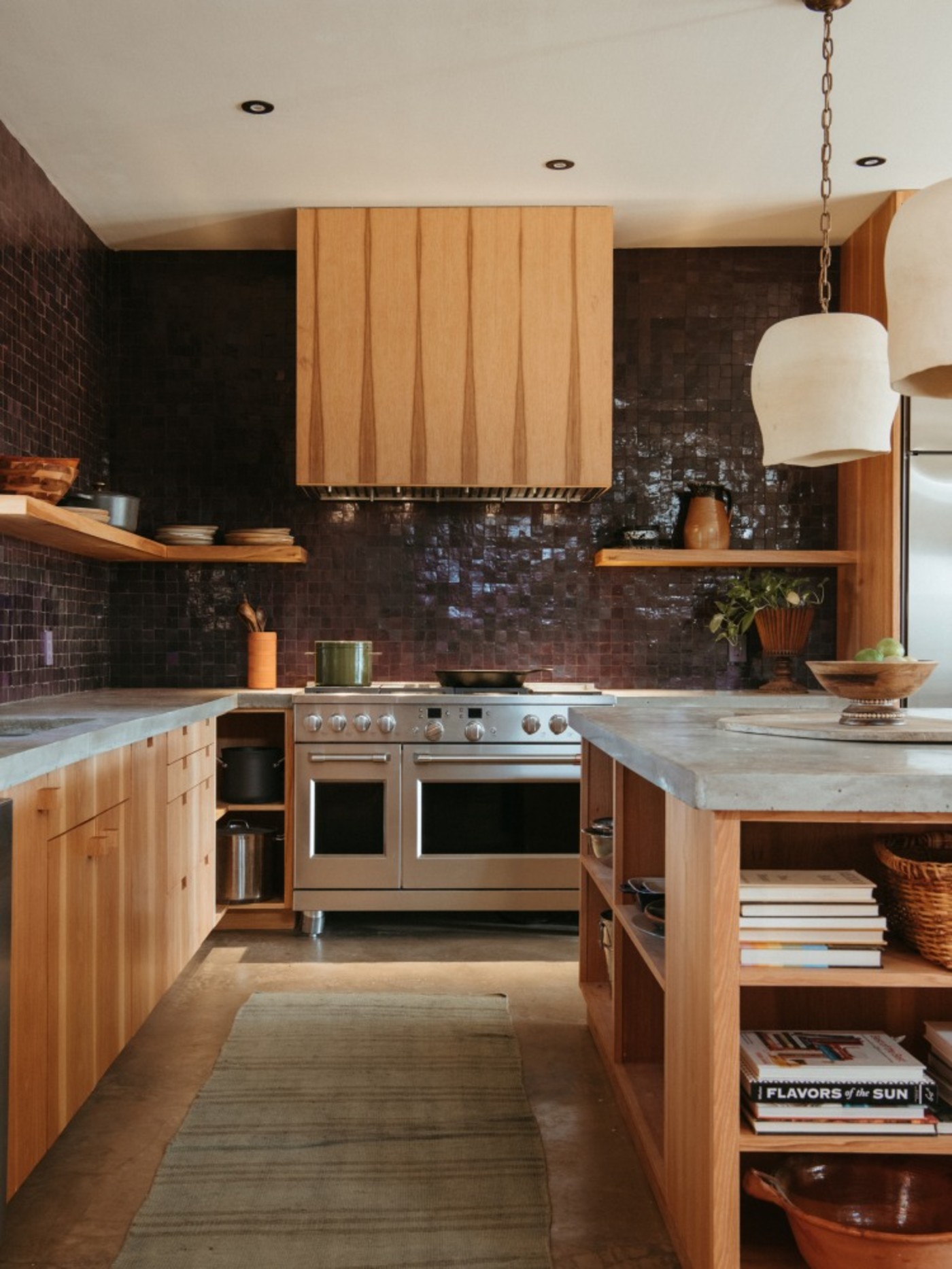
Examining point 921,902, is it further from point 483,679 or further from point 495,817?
point 483,679

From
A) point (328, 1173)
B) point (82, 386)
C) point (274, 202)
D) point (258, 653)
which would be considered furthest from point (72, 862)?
point (274, 202)

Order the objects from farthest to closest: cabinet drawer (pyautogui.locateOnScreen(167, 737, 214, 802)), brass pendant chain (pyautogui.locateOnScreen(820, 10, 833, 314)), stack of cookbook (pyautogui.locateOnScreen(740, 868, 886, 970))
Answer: cabinet drawer (pyautogui.locateOnScreen(167, 737, 214, 802)), brass pendant chain (pyautogui.locateOnScreen(820, 10, 833, 314)), stack of cookbook (pyautogui.locateOnScreen(740, 868, 886, 970))

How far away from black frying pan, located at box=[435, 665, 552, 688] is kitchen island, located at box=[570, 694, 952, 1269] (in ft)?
6.17

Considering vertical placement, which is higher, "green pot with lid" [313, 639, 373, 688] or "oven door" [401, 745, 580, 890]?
"green pot with lid" [313, 639, 373, 688]

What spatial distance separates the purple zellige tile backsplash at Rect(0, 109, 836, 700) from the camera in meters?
4.83

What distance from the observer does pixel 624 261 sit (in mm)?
4871

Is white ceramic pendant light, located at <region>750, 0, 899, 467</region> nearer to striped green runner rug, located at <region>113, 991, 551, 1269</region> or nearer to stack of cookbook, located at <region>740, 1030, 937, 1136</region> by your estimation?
stack of cookbook, located at <region>740, 1030, 937, 1136</region>

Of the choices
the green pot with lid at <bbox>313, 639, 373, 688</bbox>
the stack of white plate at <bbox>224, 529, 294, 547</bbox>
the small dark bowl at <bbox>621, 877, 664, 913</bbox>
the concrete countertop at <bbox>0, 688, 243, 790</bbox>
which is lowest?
the small dark bowl at <bbox>621, 877, 664, 913</bbox>

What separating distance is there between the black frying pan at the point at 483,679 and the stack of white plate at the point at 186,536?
117 centimetres

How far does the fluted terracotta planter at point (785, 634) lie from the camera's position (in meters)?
4.61

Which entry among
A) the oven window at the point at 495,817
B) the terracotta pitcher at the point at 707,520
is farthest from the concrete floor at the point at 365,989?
the terracotta pitcher at the point at 707,520

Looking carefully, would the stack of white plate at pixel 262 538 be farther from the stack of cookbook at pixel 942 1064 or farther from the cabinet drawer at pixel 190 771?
the stack of cookbook at pixel 942 1064

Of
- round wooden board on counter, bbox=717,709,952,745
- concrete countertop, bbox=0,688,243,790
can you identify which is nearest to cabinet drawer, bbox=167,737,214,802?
concrete countertop, bbox=0,688,243,790

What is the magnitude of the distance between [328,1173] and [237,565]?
120 inches
